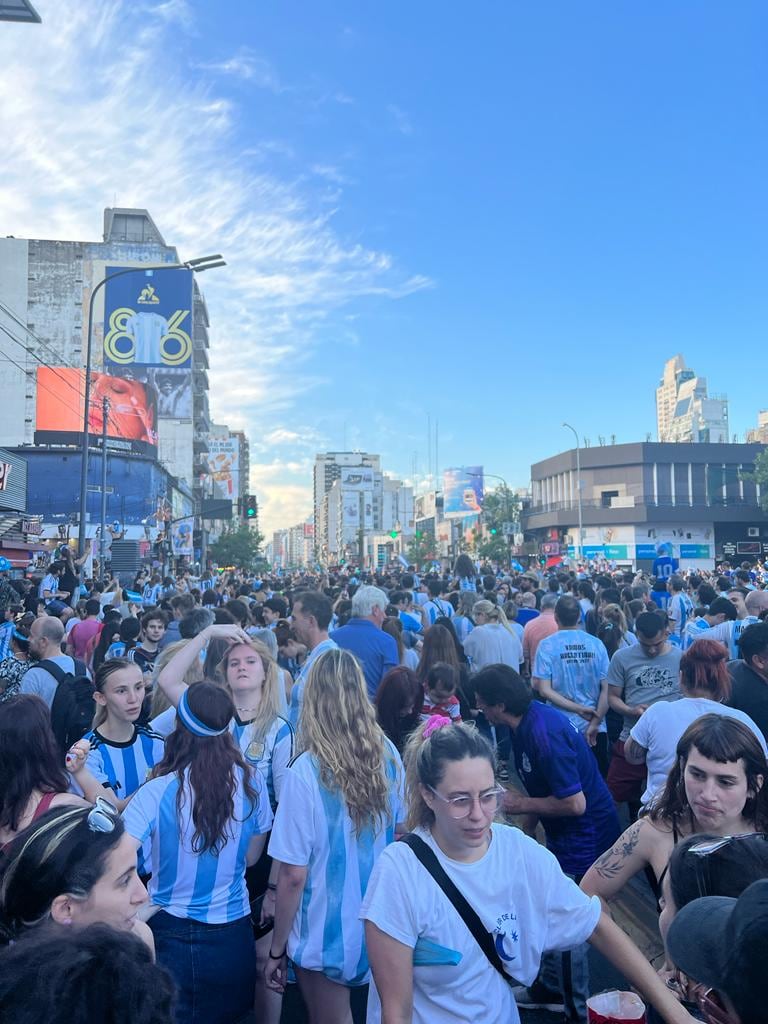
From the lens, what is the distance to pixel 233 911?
3.23 m

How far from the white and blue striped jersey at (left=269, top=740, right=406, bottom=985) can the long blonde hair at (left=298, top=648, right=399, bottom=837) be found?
0.18ft

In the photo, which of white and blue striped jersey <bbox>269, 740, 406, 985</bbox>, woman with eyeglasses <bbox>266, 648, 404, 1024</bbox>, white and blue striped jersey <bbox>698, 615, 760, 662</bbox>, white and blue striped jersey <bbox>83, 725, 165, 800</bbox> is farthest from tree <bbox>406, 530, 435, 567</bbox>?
white and blue striped jersey <bbox>269, 740, 406, 985</bbox>

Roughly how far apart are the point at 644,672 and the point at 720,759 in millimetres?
3334

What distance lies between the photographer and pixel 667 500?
204 feet

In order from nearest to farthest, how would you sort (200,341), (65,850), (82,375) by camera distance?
(65,850) → (82,375) → (200,341)

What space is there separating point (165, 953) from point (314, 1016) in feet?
2.32

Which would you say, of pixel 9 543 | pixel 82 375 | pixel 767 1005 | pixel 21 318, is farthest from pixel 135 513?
pixel 767 1005

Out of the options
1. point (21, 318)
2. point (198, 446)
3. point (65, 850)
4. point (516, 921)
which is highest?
point (21, 318)

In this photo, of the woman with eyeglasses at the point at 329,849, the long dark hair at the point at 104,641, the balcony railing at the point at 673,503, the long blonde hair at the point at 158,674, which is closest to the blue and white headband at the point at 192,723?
the woman with eyeglasses at the point at 329,849

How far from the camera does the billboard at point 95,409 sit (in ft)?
164

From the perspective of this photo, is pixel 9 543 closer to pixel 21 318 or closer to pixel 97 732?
pixel 97 732

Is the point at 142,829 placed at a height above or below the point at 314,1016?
above

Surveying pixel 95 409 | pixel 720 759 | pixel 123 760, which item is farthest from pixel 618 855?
pixel 95 409

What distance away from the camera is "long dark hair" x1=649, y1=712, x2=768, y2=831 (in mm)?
3113
